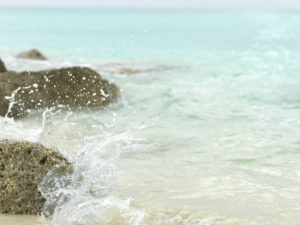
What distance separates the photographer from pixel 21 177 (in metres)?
4.22

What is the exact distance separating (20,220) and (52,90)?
464 centimetres

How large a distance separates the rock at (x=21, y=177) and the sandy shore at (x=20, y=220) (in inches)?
2.5

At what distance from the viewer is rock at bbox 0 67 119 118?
8.00 m

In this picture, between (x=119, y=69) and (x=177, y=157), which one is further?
(x=119, y=69)

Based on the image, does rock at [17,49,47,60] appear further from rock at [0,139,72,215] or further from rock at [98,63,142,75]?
rock at [0,139,72,215]

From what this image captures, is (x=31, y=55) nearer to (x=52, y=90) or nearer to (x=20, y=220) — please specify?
(x=52, y=90)

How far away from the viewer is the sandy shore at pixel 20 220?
13.3ft

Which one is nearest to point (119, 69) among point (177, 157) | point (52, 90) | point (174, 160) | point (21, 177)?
point (52, 90)

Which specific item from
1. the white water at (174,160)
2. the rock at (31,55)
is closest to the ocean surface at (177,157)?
the white water at (174,160)

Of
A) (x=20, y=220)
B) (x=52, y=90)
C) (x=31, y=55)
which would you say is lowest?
(x=31, y=55)

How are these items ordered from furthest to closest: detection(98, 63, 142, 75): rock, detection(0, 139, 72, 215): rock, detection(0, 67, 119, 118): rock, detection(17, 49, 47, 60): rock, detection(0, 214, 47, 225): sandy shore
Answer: detection(17, 49, 47, 60): rock
detection(98, 63, 142, 75): rock
detection(0, 67, 119, 118): rock
detection(0, 139, 72, 215): rock
detection(0, 214, 47, 225): sandy shore

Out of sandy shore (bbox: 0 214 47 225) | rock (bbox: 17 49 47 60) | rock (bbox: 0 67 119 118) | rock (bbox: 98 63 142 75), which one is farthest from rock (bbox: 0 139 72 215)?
rock (bbox: 17 49 47 60)

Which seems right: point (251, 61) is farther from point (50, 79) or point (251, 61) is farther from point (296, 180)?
point (296, 180)

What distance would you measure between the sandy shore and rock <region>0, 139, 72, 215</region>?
2.5 inches
